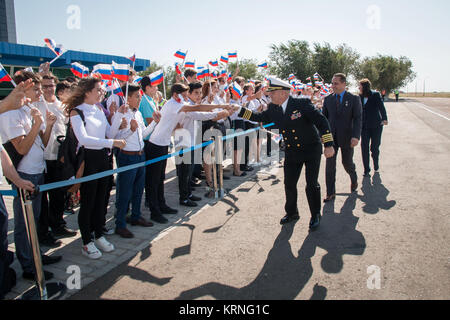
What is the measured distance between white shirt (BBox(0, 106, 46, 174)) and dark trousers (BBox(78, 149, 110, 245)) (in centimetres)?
54

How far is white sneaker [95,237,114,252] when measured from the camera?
4.42 m

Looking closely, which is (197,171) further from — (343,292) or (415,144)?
(415,144)

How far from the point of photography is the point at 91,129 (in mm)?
4031

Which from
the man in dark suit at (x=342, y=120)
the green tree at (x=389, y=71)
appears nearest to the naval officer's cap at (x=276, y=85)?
the man in dark suit at (x=342, y=120)

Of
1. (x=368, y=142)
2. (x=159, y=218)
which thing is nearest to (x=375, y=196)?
(x=368, y=142)

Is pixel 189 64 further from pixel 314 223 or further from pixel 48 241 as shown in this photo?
pixel 48 241

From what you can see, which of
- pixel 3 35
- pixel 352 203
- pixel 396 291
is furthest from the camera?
pixel 3 35

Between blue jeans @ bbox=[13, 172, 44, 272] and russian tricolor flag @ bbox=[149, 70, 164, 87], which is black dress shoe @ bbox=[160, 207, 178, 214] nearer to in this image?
russian tricolor flag @ bbox=[149, 70, 164, 87]

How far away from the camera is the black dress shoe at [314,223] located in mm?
4953

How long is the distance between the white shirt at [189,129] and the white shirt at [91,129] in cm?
182

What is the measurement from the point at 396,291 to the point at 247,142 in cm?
682

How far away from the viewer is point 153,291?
11.4 feet

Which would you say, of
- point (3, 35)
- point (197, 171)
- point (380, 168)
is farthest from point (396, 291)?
point (3, 35)

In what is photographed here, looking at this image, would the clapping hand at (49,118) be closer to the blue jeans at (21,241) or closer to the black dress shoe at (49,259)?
the blue jeans at (21,241)
